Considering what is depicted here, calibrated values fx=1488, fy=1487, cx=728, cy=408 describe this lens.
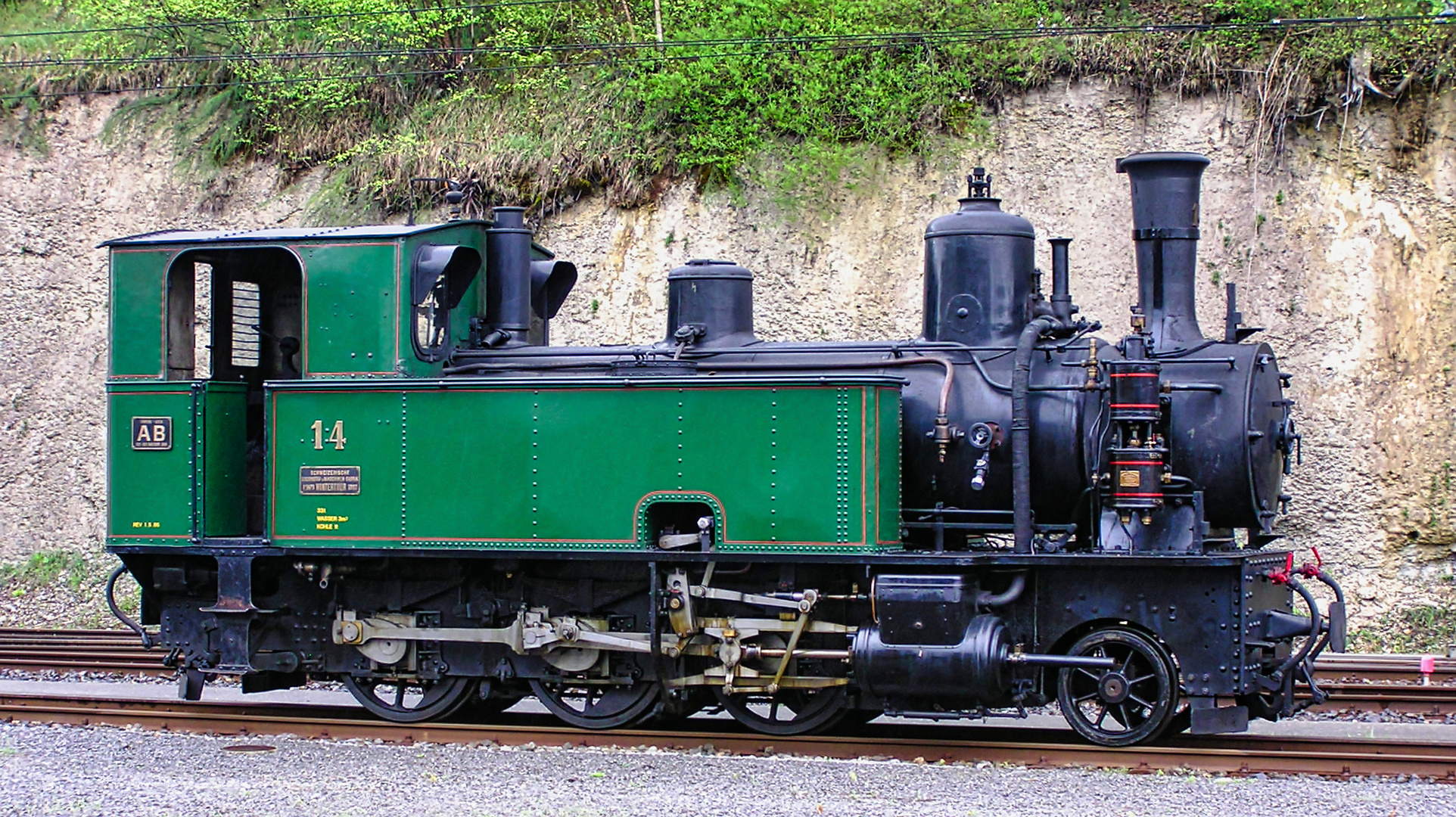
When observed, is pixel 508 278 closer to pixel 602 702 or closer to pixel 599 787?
pixel 602 702

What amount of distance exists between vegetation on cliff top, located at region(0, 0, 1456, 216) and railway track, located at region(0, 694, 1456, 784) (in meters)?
7.57

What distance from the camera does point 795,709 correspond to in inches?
336

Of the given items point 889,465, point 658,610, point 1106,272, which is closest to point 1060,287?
point 889,465

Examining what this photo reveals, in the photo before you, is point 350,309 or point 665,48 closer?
point 350,309

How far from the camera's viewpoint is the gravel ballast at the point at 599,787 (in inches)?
256

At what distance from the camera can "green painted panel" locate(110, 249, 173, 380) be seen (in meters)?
9.04

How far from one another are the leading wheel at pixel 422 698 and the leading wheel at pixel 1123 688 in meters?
3.56

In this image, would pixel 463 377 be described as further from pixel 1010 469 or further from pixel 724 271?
pixel 1010 469

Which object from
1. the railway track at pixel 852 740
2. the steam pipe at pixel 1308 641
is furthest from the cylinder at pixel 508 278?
the steam pipe at pixel 1308 641

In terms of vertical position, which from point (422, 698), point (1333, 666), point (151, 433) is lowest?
point (1333, 666)

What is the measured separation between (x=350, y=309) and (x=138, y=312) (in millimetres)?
1405

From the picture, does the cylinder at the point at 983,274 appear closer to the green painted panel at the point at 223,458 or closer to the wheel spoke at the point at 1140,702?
the wheel spoke at the point at 1140,702

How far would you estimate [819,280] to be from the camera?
14820 mm

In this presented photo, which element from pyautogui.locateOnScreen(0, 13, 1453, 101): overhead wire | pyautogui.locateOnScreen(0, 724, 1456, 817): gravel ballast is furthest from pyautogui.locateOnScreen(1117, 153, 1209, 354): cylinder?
pyautogui.locateOnScreen(0, 13, 1453, 101): overhead wire
